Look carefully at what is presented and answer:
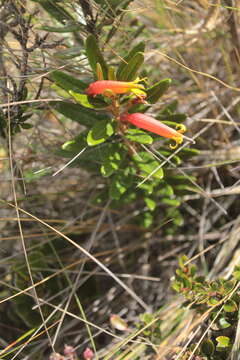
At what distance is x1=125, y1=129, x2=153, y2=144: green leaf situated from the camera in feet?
5.72

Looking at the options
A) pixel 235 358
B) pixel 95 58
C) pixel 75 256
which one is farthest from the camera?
pixel 75 256

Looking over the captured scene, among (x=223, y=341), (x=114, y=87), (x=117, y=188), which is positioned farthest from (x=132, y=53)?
(x=223, y=341)

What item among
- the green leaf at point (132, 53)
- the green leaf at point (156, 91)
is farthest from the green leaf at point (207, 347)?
the green leaf at point (132, 53)

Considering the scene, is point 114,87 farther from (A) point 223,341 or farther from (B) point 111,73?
(A) point 223,341

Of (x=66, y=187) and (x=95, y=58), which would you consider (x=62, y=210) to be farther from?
(x=95, y=58)

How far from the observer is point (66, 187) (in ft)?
8.32

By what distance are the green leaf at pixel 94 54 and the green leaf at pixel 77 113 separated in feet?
0.70

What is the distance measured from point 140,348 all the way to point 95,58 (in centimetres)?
119

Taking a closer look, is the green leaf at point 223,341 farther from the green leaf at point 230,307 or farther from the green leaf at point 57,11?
the green leaf at point 57,11

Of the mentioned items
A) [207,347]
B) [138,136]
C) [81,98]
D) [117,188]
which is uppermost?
[81,98]

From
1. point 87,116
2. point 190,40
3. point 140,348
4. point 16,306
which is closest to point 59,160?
point 87,116

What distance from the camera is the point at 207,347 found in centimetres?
163

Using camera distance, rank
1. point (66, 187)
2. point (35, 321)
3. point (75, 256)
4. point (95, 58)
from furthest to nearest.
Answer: point (66, 187), point (75, 256), point (35, 321), point (95, 58)

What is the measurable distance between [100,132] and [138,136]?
0.16 metres
